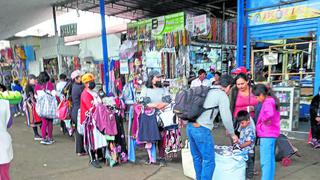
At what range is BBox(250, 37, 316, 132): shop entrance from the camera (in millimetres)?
6875

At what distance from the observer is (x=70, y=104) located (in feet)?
19.9

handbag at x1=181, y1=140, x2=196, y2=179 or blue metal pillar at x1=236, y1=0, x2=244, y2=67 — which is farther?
blue metal pillar at x1=236, y1=0, x2=244, y2=67

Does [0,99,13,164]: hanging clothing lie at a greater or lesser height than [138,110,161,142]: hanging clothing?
greater

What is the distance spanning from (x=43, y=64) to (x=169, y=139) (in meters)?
9.99

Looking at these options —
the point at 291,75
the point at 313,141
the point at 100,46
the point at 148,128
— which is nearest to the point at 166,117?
the point at 148,128

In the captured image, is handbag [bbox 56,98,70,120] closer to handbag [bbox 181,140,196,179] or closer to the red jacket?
the red jacket

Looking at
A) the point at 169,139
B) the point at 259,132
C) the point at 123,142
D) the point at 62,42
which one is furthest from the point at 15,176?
the point at 62,42

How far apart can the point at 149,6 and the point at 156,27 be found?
664 cm

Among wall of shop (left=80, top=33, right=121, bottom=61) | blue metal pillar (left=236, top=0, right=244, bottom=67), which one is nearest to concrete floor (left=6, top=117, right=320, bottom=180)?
blue metal pillar (left=236, top=0, right=244, bottom=67)

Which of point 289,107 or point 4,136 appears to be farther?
point 289,107

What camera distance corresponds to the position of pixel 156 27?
984cm

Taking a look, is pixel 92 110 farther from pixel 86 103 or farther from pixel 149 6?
pixel 149 6

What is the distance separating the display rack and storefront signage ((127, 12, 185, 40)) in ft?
12.2

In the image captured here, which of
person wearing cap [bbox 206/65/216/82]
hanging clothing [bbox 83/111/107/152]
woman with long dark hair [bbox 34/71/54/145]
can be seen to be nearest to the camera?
hanging clothing [bbox 83/111/107/152]
